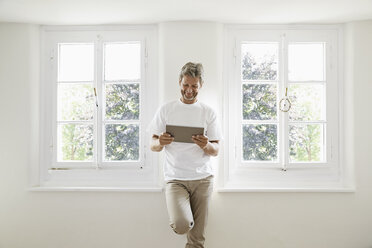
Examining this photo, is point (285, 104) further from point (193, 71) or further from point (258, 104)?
point (193, 71)

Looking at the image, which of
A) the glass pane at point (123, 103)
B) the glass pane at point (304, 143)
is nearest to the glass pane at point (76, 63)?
the glass pane at point (123, 103)

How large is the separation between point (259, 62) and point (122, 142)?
5.43ft

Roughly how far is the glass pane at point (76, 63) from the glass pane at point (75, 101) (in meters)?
0.09

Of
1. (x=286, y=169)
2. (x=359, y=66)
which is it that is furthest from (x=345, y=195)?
(x=359, y=66)

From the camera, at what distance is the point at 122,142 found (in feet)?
12.0

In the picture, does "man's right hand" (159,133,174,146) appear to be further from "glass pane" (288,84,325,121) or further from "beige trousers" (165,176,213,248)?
"glass pane" (288,84,325,121)

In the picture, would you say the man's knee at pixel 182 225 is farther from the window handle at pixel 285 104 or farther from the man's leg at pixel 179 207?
the window handle at pixel 285 104

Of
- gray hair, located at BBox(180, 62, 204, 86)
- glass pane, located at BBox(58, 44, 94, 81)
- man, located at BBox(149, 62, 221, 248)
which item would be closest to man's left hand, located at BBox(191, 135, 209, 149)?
man, located at BBox(149, 62, 221, 248)

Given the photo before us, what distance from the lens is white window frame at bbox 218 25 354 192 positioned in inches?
141

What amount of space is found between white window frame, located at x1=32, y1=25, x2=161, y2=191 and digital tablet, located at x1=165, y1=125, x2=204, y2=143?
0.76 m

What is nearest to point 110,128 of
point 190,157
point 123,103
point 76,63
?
point 123,103

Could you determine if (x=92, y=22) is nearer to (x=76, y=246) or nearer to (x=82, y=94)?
(x=82, y=94)

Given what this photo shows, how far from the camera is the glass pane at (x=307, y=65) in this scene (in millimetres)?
3635

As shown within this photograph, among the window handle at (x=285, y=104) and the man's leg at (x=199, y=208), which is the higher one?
the window handle at (x=285, y=104)
